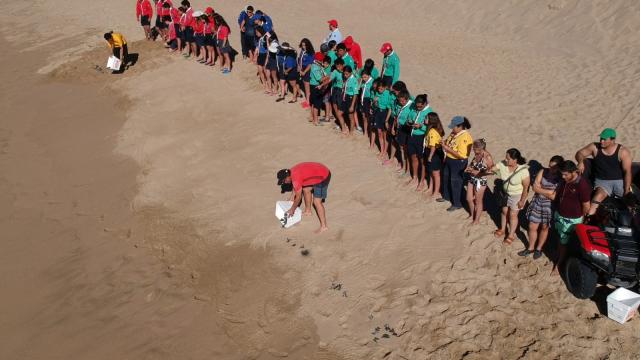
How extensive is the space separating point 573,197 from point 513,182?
2.75 ft

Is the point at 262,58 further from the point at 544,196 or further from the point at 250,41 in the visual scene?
the point at 544,196

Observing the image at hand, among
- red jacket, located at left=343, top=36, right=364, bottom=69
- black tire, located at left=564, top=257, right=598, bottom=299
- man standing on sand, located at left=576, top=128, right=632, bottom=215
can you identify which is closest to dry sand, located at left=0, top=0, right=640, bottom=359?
black tire, located at left=564, top=257, right=598, bottom=299

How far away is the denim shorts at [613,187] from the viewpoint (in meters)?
7.78

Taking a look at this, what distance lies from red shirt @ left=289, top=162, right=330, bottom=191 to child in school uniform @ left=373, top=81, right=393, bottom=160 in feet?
7.23

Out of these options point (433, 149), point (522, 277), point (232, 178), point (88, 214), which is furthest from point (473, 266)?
point (88, 214)

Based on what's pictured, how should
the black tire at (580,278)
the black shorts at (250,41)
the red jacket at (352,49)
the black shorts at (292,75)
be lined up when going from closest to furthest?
the black tire at (580,278) < the red jacket at (352,49) < the black shorts at (292,75) < the black shorts at (250,41)

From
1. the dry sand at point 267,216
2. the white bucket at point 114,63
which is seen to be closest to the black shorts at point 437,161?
the dry sand at point 267,216

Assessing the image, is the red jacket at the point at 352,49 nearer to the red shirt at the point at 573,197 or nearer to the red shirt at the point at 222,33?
the red shirt at the point at 222,33

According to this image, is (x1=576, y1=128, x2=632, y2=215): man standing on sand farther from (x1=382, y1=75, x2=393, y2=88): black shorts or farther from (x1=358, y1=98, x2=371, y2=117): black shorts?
(x1=358, y1=98, x2=371, y2=117): black shorts

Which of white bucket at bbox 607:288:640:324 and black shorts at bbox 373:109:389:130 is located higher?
black shorts at bbox 373:109:389:130

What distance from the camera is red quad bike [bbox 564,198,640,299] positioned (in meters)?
6.50

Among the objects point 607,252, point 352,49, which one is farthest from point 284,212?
point 352,49

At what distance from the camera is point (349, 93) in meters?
11.2

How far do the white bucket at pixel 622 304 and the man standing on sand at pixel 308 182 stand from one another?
4.30 m
